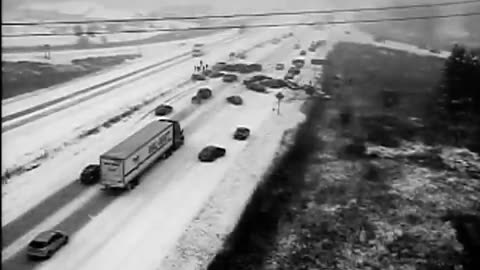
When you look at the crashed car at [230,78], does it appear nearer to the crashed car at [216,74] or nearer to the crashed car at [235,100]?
the crashed car at [216,74]

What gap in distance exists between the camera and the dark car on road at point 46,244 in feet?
86.0

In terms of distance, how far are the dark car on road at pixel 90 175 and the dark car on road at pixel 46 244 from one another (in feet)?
30.5

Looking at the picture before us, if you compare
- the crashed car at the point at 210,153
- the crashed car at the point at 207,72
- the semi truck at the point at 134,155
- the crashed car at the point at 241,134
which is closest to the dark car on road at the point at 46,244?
the semi truck at the point at 134,155

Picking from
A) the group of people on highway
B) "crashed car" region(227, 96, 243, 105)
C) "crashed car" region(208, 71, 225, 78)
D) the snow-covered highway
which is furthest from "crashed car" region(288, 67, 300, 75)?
"crashed car" region(227, 96, 243, 105)

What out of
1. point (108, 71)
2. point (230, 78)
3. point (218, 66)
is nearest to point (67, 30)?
point (108, 71)

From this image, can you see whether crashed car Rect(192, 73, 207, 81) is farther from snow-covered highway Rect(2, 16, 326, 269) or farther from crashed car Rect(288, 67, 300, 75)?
crashed car Rect(288, 67, 300, 75)

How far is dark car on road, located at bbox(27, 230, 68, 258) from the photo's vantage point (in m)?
26.2

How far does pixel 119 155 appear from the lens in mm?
34469

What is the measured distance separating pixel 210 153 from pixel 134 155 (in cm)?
849

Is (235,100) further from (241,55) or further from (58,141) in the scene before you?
(241,55)

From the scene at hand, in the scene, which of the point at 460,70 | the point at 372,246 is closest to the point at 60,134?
the point at 372,246

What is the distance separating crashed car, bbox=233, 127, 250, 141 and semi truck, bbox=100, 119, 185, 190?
7.52m

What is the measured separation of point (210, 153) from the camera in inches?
1678

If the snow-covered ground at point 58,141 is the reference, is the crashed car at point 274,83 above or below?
above
